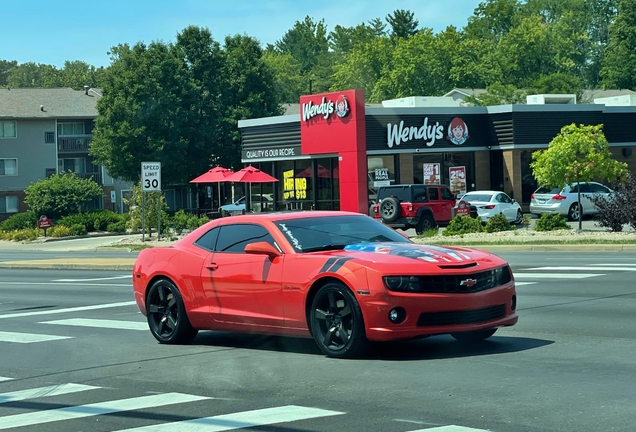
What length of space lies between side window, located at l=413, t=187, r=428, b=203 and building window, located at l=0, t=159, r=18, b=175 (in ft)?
149

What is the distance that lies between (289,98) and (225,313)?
367 feet

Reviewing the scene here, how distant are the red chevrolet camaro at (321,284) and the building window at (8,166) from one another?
212ft

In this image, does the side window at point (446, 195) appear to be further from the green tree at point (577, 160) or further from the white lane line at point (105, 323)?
the white lane line at point (105, 323)

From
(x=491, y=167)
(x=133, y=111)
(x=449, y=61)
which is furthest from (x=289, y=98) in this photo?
(x=491, y=167)

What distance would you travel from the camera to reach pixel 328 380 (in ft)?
27.8

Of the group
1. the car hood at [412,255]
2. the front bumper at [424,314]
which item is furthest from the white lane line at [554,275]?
the front bumper at [424,314]

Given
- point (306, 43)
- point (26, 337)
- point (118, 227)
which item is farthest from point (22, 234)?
point (306, 43)

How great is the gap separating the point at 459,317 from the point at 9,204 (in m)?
67.2

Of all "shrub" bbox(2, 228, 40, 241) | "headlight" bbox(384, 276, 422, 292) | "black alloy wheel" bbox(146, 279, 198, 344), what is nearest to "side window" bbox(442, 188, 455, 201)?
"shrub" bbox(2, 228, 40, 241)

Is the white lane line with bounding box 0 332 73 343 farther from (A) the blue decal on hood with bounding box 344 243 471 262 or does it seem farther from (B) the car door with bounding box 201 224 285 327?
(A) the blue decal on hood with bounding box 344 243 471 262

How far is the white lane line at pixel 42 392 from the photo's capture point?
8562 millimetres

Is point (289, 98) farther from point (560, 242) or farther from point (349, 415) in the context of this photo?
point (349, 415)

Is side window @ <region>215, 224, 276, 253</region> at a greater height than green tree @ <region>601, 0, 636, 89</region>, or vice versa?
→ green tree @ <region>601, 0, 636, 89</region>

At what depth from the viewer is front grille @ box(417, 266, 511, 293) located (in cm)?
902
